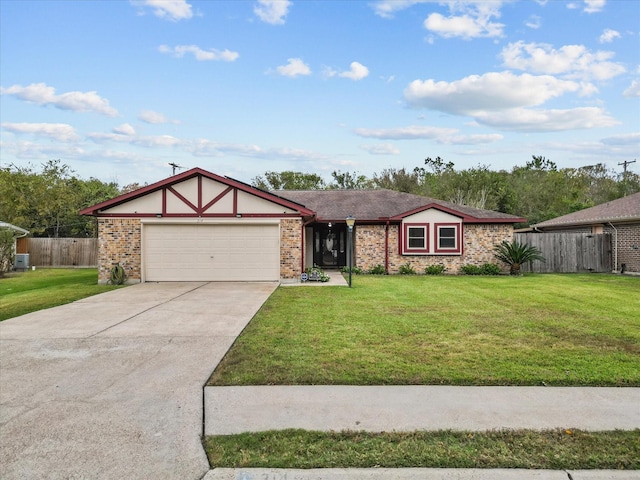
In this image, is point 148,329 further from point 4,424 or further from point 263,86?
point 263,86

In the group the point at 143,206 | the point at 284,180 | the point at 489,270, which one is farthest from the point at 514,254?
the point at 284,180

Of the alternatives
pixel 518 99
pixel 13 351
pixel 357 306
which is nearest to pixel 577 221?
pixel 518 99

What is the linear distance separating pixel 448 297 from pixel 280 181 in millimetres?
36182

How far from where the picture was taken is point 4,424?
3633 millimetres

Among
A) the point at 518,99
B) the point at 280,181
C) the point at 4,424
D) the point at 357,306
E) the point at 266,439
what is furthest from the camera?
the point at 280,181

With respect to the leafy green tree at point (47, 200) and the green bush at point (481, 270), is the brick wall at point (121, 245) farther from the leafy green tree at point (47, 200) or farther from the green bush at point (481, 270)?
the leafy green tree at point (47, 200)

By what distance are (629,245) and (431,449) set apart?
19772 millimetres

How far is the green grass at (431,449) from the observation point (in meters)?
2.92

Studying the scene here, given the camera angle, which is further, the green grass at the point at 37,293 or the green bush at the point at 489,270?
the green bush at the point at 489,270

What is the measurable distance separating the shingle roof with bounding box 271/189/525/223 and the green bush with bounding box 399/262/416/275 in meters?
2.27

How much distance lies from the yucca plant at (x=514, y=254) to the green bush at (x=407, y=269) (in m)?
3.83

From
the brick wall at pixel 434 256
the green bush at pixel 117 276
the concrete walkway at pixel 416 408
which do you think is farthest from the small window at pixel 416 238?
the concrete walkway at pixel 416 408

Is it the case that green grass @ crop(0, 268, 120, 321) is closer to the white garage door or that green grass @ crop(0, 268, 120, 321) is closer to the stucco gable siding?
the white garage door

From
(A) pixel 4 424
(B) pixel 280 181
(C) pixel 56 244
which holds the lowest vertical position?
(A) pixel 4 424
